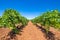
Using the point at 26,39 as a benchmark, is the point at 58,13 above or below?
A: above

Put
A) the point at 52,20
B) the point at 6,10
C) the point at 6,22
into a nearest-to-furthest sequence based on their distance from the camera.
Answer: the point at 6,22 → the point at 52,20 → the point at 6,10

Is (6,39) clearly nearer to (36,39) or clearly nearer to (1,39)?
(1,39)

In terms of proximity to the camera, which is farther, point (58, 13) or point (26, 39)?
point (58, 13)

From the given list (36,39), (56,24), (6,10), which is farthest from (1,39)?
(56,24)

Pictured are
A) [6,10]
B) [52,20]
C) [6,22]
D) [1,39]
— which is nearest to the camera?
[1,39]

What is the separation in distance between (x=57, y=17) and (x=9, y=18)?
9673mm

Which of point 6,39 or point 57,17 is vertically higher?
point 57,17

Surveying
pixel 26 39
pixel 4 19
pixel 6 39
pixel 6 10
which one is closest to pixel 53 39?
pixel 26 39

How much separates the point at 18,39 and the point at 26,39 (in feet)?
4.97

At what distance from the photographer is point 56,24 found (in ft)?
93.9

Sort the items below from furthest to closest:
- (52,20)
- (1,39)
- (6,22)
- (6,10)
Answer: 1. (6,10)
2. (52,20)
3. (6,22)
4. (1,39)

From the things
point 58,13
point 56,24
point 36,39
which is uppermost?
point 58,13

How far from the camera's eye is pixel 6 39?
26.3 metres

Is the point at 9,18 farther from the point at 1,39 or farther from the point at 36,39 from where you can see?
the point at 36,39
